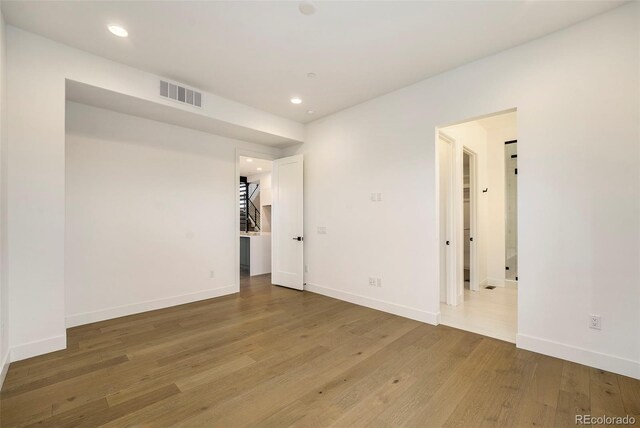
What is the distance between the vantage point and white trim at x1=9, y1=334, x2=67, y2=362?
2.51m

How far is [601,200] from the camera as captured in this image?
7.79 ft

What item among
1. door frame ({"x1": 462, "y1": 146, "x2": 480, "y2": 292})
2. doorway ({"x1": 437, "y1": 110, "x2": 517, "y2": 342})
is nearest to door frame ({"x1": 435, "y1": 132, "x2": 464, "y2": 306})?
doorway ({"x1": 437, "y1": 110, "x2": 517, "y2": 342})

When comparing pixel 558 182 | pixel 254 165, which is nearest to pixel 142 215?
pixel 254 165

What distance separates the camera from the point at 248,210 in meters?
9.06

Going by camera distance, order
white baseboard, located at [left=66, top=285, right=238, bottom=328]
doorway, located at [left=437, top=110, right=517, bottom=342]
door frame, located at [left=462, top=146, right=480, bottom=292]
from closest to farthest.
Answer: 1. white baseboard, located at [left=66, top=285, right=238, bottom=328]
2. doorway, located at [left=437, top=110, right=517, bottom=342]
3. door frame, located at [left=462, top=146, right=480, bottom=292]

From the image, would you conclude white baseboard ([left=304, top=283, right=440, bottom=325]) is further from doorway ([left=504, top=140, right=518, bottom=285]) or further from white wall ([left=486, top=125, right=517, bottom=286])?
doorway ([left=504, top=140, right=518, bottom=285])

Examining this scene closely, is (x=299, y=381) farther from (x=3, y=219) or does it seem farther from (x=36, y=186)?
(x=36, y=186)

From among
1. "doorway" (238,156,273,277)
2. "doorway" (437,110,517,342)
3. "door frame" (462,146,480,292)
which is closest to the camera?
"doorway" (437,110,517,342)

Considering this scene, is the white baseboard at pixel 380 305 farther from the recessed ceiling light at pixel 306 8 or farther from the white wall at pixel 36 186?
the recessed ceiling light at pixel 306 8

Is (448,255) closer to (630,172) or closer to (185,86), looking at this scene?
(630,172)

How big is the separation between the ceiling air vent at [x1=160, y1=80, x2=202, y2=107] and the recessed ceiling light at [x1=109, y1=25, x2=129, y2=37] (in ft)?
2.48

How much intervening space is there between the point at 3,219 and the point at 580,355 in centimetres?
512

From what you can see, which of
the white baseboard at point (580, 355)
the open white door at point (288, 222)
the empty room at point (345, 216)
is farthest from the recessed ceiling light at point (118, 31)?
the white baseboard at point (580, 355)

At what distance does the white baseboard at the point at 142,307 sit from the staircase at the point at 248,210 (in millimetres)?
4162
